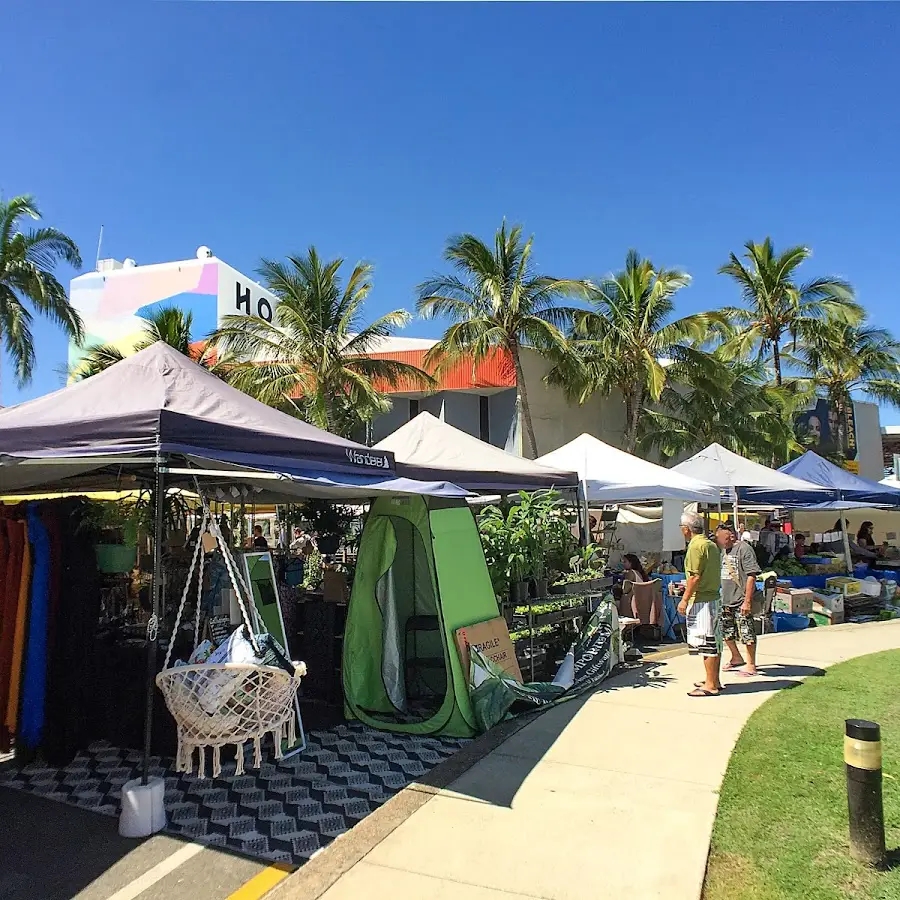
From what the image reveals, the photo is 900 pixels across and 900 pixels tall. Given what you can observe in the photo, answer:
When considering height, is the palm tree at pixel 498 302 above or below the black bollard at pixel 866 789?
above

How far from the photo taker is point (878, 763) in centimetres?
374

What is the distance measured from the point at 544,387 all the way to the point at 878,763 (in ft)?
69.9

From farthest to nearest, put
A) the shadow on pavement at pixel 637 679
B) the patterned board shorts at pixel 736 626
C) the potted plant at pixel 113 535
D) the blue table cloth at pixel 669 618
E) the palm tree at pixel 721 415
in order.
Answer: the palm tree at pixel 721 415, the blue table cloth at pixel 669 618, the patterned board shorts at pixel 736 626, the shadow on pavement at pixel 637 679, the potted plant at pixel 113 535

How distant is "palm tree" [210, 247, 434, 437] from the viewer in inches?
809

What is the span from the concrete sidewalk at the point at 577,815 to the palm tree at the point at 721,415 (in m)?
19.6

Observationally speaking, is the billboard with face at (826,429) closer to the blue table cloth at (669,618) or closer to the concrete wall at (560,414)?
the concrete wall at (560,414)

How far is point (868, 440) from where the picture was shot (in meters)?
35.7

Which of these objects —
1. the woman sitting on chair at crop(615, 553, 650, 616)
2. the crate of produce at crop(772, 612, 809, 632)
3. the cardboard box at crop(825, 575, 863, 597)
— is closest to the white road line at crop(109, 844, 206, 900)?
the woman sitting on chair at crop(615, 553, 650, 616)

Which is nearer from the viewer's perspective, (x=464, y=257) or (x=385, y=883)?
(x=385, y=883)

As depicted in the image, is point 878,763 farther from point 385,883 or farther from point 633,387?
point 633,387

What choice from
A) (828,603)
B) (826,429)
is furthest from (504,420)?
(826,429)

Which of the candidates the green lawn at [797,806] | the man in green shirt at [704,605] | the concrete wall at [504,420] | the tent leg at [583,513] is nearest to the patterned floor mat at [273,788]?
the green lawn at [797,806]

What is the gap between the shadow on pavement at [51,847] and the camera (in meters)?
3.70

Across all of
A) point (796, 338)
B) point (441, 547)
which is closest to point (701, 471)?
point (441, 547)
